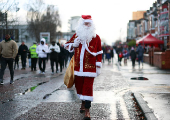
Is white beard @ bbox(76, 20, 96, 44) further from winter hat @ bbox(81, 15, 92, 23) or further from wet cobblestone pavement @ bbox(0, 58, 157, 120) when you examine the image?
wet cobblestone pavement @ bbox(0, 58, 157, 120)

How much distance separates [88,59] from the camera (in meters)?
5.32

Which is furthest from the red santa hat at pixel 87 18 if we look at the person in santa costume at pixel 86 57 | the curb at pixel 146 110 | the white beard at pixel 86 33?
the curb at pixel 146 110

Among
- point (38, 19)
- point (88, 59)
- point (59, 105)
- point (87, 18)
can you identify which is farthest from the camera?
point (38, 19)

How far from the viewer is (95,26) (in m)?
5.53

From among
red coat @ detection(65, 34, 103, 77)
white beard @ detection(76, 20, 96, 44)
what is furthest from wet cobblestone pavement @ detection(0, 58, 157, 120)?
white beard @ detection(76, 20, 96, 44)

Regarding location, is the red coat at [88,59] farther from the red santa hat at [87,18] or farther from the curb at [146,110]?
the curb at [146,110]

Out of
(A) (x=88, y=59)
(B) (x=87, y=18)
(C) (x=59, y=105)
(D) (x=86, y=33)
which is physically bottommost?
(C) (x=59, y=105)

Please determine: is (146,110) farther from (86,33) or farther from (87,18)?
(87,18)

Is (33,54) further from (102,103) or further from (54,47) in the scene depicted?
(102,103)

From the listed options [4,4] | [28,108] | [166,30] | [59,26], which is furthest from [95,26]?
[59,26]

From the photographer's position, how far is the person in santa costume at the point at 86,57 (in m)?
5.25

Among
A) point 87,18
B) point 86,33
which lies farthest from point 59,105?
point 87,18

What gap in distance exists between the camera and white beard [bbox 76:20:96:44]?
17.6ft

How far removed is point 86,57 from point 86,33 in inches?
19.1
